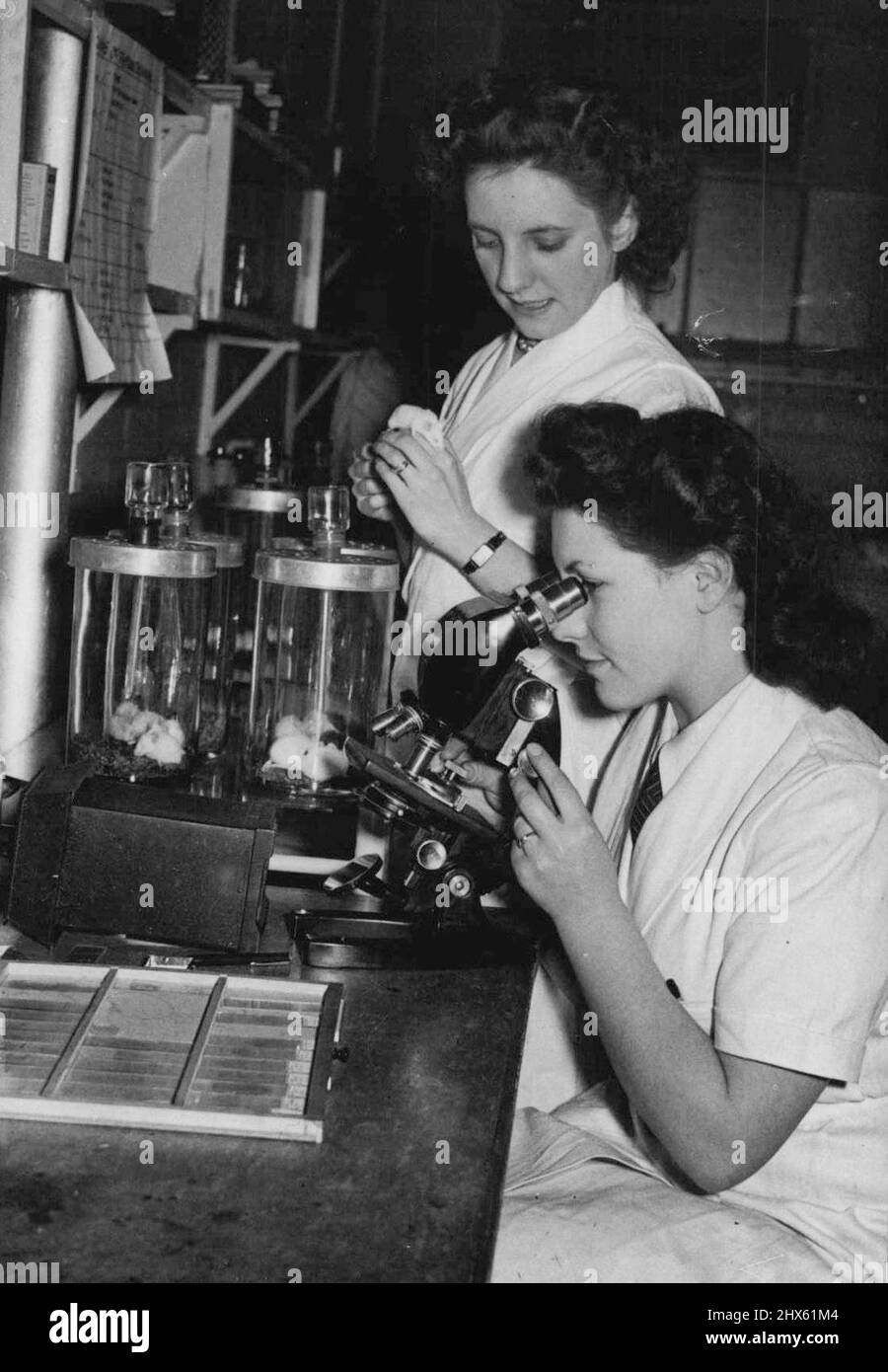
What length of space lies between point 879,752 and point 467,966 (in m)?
0.50

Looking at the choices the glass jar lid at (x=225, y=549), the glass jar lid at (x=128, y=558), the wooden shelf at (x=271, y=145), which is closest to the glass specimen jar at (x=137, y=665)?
the glass jar lid at (x=128, y=558)

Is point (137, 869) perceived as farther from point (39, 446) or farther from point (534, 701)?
point (39, 446)

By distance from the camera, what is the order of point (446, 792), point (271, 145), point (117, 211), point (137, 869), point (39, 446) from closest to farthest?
1. point (137, 869)
2. point (446, 792)
3. point (39, 446)
4. point (117, 211)
5. point (271, 145)

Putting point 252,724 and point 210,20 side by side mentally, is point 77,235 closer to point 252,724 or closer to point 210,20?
point 252,724

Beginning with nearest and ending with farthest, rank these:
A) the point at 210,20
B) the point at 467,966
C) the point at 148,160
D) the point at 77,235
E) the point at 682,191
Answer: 1. the point at 467,966
2. the point at 77,235
3. the point at 682,191
4. the point at 148,160
5. the point at 210,20

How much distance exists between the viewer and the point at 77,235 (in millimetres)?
1955

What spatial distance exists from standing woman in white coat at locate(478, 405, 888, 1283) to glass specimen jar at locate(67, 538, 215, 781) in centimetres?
58

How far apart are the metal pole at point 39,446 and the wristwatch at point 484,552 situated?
580 mm

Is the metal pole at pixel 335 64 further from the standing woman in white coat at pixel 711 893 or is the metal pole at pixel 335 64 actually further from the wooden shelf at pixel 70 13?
the standing woman in white coat at pixel 711 893

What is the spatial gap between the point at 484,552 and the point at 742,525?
476mm

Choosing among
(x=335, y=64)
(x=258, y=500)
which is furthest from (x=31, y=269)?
(x=335, y=64)

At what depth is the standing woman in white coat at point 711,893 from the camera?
1.33 m

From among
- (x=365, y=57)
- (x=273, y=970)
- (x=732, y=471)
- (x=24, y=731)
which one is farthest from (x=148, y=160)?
(x=365, y=57)

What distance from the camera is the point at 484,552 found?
1.94m
